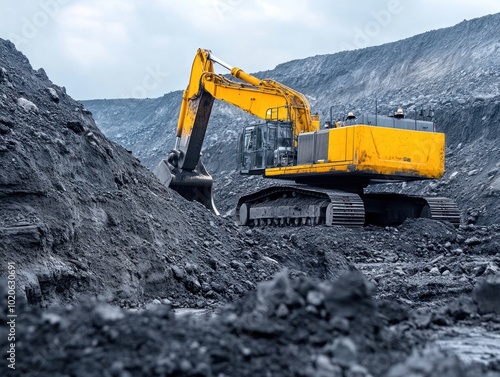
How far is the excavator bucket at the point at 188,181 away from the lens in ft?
47.3

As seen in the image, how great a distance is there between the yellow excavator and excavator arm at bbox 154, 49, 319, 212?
0.02m

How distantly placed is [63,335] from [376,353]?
4.39 feet

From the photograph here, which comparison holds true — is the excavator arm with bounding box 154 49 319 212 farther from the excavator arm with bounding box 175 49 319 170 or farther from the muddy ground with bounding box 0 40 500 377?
the muddy ground with bounding box 0 40 500 377

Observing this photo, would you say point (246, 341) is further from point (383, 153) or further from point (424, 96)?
point (424, 96)

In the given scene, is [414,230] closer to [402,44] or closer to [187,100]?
[187,100]

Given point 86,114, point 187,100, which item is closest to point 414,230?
point 187,100

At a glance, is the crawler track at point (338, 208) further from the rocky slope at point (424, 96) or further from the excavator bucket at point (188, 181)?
the rocky slope at point (424, 96)

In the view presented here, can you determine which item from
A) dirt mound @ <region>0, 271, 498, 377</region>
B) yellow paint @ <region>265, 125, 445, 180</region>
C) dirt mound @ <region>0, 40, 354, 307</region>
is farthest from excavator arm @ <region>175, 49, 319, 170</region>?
dirt mound @ <region>0, 271, 498, 377</region>

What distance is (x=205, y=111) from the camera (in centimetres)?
1546

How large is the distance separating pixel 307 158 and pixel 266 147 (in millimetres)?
1317

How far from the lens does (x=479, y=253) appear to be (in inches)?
471

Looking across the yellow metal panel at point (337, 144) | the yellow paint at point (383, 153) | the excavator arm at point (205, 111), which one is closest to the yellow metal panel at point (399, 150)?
the yellow paint at point (383, 153)

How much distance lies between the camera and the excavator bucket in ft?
47.3

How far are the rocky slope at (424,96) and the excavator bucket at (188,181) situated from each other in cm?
726
